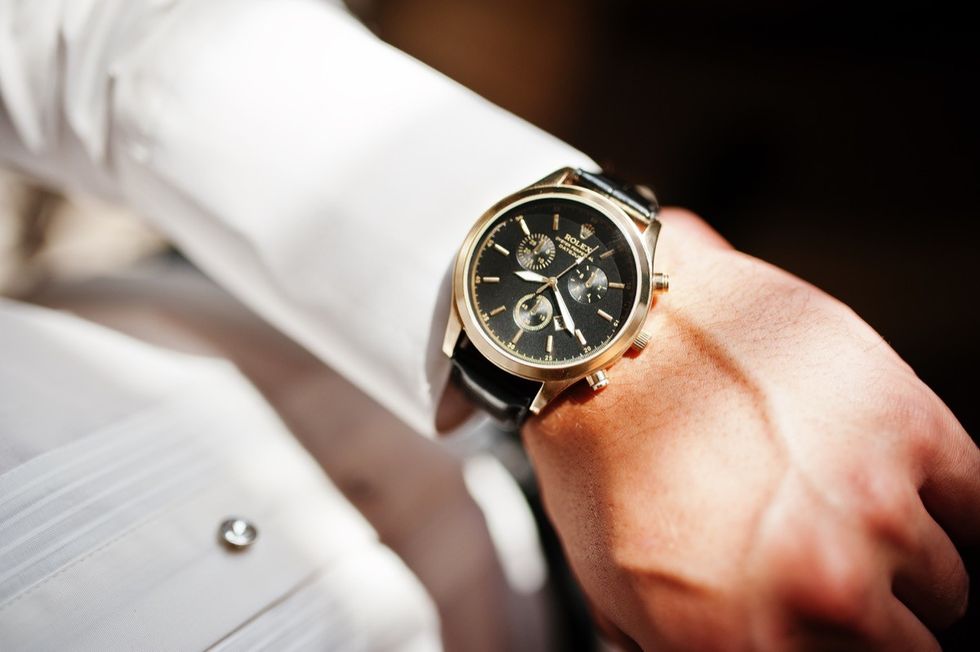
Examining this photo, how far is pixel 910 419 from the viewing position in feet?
2.00

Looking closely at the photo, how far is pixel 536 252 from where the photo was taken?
765 millimetres

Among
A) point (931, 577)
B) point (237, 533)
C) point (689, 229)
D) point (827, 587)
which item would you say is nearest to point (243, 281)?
point (237, 533)

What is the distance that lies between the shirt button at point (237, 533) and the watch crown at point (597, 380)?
39cm

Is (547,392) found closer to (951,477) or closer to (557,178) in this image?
(557,178)

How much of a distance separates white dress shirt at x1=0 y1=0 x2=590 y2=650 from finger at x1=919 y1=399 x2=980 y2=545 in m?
0.48

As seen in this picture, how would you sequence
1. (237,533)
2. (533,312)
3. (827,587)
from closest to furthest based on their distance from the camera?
(827,587) → (237,533) → (533,312)

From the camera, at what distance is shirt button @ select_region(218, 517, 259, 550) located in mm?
664

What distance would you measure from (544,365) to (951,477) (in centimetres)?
41

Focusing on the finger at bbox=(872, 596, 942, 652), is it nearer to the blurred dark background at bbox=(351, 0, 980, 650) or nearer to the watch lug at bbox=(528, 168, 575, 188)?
the watch lug at bbox=(528, 168, 575, 188)

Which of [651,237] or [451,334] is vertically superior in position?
[651,237]

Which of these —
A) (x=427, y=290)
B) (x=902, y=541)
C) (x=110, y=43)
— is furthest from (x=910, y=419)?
(x=110, y=43)

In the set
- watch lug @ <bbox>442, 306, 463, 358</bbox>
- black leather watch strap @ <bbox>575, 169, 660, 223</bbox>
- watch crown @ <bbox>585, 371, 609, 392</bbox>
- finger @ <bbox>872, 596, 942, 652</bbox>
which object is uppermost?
black leather watch strap @ <bbox>575, 169, 660, 223</bbox>

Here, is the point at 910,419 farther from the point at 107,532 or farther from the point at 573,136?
the point at 573,136

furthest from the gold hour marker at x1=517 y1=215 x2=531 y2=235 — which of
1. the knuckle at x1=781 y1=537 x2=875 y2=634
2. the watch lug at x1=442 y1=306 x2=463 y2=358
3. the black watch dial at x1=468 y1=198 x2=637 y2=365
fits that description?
the knuckle at x1=781 y1=537 x2=875 y2=634
